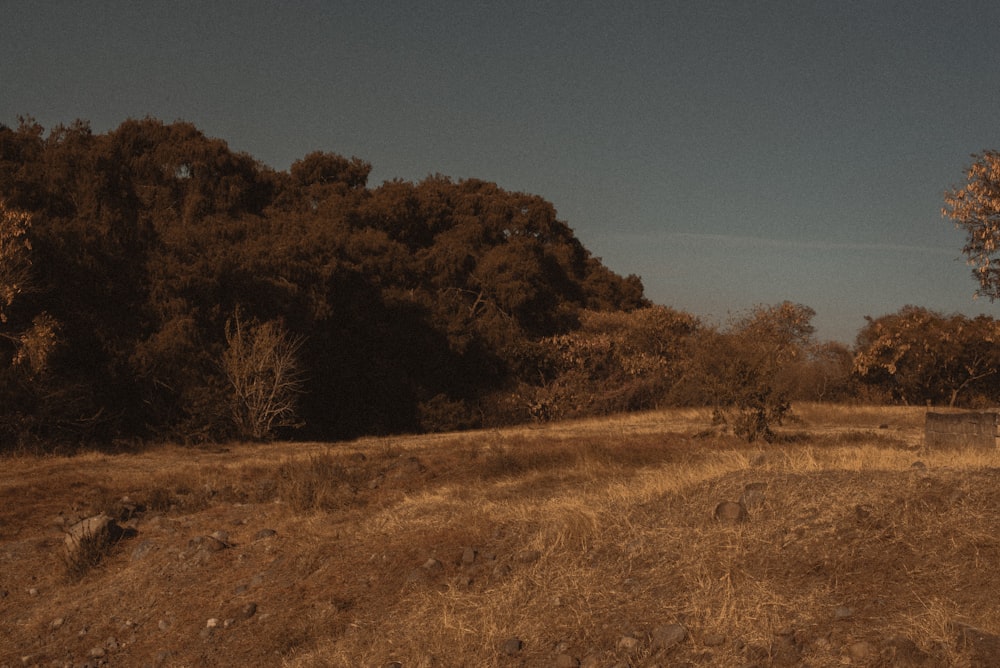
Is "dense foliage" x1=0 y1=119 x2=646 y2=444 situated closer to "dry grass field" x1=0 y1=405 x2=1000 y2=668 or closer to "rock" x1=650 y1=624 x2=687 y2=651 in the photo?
"dry grass field" x1=0 y1=405 x2=1000 y2=668

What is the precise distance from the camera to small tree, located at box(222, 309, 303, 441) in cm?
1877

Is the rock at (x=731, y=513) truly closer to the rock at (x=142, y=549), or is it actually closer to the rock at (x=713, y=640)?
the rock at (x=713, y=640)

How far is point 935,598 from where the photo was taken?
210 inches

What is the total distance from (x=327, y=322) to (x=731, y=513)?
18.7 metres

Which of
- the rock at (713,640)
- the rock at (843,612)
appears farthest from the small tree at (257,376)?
the rock at (843,612)

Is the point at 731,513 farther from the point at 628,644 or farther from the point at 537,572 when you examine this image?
the point at 628,644

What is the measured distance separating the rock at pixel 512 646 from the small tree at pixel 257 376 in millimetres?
14051

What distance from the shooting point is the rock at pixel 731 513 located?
7.17 metres

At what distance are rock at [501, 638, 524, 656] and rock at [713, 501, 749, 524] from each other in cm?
242

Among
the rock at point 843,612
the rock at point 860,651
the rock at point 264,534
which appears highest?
the rock at point 843,612

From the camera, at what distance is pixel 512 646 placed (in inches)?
229

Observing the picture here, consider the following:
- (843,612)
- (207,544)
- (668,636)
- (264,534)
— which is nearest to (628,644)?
(668,636)

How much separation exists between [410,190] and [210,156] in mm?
9697

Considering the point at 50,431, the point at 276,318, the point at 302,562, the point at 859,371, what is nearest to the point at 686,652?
the point at 302,562
